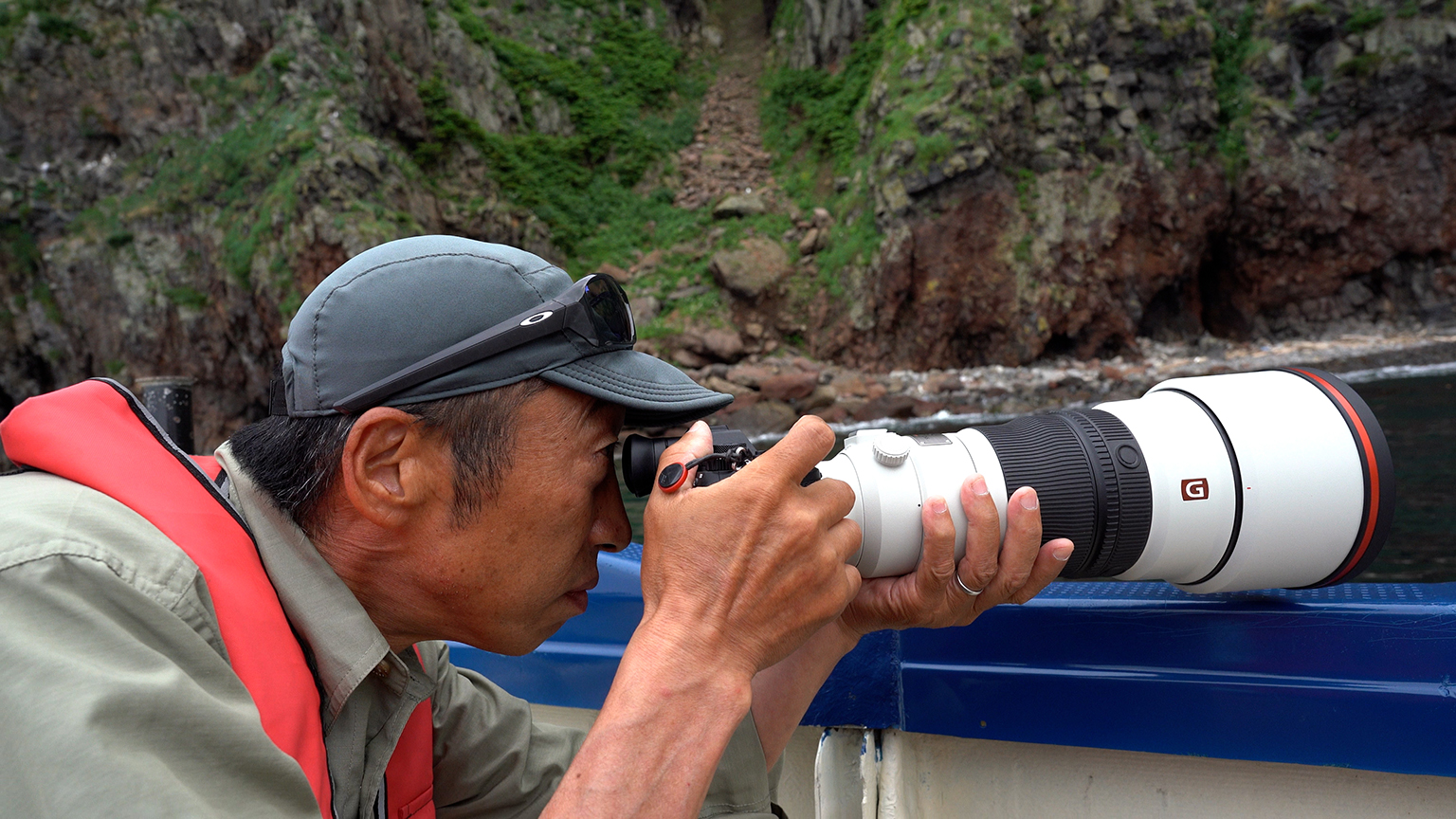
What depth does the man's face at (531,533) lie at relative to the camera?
2.94ft

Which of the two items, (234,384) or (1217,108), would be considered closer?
(234,384)

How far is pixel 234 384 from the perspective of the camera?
1564 centimetres

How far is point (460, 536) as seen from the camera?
895 millimetres

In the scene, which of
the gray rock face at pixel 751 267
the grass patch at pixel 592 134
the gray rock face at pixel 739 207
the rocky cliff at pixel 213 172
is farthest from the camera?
the gray rock face at pixel 739 207

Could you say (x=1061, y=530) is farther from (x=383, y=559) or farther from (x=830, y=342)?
(x=830, y=342)

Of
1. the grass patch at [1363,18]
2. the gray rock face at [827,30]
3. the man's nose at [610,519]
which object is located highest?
the gray rock face at [827,30]

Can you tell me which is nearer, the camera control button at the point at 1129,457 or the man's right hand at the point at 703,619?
the man's right hand at the point at 703,619

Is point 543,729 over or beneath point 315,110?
beneath

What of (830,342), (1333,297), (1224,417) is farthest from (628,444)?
(1333,297)

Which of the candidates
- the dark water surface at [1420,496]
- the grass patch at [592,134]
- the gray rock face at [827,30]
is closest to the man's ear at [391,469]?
the dark water surface at [1420,496]

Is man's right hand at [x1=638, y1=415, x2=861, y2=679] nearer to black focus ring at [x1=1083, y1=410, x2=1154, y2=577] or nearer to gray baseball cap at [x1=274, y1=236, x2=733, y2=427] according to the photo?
gray baseball cap at [x1=274, y1=236, x2=733, y2=427]

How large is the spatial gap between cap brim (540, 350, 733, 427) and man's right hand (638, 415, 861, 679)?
4.4 inches

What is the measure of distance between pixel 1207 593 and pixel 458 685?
3.72 ft

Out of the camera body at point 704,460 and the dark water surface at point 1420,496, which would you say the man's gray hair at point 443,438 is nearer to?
the camera body at point 704,460
